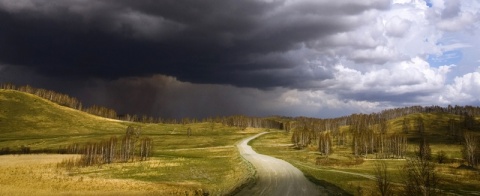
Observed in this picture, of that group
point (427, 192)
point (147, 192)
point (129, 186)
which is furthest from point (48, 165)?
point (427, 192)

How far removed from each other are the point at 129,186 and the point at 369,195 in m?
38.7

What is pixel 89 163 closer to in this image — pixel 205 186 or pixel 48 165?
pixel 48 165

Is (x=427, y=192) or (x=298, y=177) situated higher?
(x=427, y=192)

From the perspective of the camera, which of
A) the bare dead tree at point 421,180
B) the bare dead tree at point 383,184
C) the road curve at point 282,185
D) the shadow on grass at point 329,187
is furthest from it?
the shadow on grass at point 329,187

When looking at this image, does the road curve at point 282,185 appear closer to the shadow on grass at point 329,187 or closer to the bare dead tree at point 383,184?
the shadow on grass at point 329,187

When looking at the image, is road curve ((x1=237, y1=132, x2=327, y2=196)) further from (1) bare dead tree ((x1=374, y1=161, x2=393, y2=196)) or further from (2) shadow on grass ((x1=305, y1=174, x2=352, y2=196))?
(1) bare dead tree ((x1=374, y1=161, x2=393, y2=196))

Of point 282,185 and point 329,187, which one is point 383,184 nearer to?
point 329,187

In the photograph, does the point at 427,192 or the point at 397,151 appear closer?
the point at 427,192

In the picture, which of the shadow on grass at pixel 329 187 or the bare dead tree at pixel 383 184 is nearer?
the bare dead tree at pixel 383 184

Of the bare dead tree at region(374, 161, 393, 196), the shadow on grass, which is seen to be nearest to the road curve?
the shadow on grass

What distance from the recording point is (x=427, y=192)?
2247cm

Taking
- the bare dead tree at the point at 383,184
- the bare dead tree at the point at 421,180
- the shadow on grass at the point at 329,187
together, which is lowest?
the shadow on grass at the point at 329,187

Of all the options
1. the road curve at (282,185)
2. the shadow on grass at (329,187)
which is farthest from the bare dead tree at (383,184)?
the road curve at (282,185)

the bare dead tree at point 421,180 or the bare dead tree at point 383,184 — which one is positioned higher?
the bare dead tree at point 421,180
